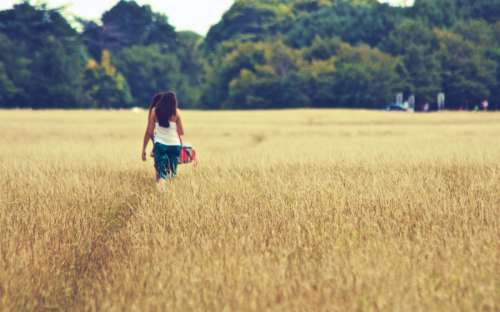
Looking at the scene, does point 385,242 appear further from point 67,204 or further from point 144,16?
point 144,16

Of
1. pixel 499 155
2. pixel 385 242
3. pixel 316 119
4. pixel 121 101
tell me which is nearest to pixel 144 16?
pixel 121 101

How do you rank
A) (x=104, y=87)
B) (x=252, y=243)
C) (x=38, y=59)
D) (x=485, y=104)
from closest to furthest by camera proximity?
(x=252, y=243) → (x=485, y=104) → (x=38, y=59) → (x=104, y=87)

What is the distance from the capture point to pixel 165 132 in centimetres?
873

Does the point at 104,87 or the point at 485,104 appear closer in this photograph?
the point at 485,104

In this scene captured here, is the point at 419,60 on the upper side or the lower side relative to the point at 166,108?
upper

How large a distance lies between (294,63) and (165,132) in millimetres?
60304

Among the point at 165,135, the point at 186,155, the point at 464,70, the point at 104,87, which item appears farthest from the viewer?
the point at 104,87

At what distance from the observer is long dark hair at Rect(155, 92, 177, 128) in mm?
8547

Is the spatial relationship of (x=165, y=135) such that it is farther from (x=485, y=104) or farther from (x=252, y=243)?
(x=485, y=104)

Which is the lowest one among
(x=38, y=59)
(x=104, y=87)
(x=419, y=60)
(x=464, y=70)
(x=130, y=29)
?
(x=104, y=87)

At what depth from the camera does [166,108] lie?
8547 millimetres

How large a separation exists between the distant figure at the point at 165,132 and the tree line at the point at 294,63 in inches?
2173

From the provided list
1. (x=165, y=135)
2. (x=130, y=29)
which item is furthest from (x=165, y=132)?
(x=130, y=29)

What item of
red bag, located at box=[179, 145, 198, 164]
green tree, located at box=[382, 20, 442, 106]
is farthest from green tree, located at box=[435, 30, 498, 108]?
red bag, located at box=[179, 145, 198, 164]
